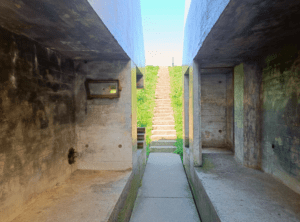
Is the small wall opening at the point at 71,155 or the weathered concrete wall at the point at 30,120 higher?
the weathered concrete wall at the point at 30,120

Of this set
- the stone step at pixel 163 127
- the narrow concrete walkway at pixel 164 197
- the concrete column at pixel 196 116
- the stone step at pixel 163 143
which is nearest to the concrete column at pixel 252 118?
the concrete column at pixel 196 116

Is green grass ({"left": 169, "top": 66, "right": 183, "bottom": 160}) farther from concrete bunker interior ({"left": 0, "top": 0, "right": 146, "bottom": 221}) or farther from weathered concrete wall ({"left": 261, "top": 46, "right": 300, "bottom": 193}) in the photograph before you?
concrete bunker interior ({"left": 0, "top": 0, "right": 146, "bottom": 221})

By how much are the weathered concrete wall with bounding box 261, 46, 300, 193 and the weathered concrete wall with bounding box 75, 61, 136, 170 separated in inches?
123

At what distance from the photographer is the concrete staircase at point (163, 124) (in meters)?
8.87

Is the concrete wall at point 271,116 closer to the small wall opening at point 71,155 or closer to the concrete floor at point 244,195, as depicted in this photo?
the concrete floor at point 244,195

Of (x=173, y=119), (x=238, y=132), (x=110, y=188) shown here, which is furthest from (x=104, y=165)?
(x=173, y=119)

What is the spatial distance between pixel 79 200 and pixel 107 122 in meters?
1.87

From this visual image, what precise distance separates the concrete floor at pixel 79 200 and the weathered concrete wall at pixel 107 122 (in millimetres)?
438

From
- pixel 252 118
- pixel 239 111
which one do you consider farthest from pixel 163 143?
pixel 252 118

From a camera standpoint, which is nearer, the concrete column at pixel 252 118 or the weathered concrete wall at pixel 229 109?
the concrete column at pixel 252 118

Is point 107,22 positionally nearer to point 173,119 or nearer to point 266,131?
point 266,131

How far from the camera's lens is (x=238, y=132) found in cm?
502

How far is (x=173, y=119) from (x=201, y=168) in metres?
5.82

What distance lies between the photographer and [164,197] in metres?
4.88
